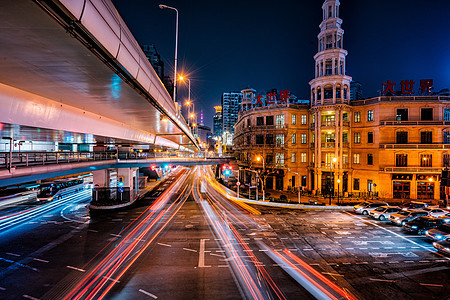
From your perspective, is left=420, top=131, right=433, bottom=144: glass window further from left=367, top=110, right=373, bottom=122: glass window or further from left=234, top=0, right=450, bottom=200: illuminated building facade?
left=367, top=110, right=373, bottom=122: glass window

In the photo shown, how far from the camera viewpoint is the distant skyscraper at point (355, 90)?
146 meters

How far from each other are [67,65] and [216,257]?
13581 mm

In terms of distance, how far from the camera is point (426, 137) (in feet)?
121

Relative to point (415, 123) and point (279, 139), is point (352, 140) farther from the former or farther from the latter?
point (279, 139)

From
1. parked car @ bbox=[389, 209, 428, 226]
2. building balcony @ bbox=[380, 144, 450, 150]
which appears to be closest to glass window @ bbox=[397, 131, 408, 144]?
building balcony @ bbox=[380, 144, 450, 150]

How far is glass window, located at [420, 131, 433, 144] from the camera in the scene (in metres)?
36.9

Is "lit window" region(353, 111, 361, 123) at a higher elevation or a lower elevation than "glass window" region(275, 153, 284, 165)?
higher

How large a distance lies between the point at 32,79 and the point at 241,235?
1736cm

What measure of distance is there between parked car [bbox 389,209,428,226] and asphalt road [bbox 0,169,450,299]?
981 mm

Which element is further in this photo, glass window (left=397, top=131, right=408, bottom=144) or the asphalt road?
glass window (left=397, top=131, right=408, bottom=144)

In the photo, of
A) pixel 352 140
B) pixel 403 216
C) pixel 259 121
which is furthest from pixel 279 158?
pixel 403 216

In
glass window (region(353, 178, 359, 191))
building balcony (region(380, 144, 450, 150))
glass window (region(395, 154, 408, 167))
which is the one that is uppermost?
building balcony (region(380, 144, 450, 150))

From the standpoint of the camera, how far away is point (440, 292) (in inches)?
448

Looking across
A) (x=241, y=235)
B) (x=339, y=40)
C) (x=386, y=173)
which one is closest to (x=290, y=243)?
(x=241, y=235)
